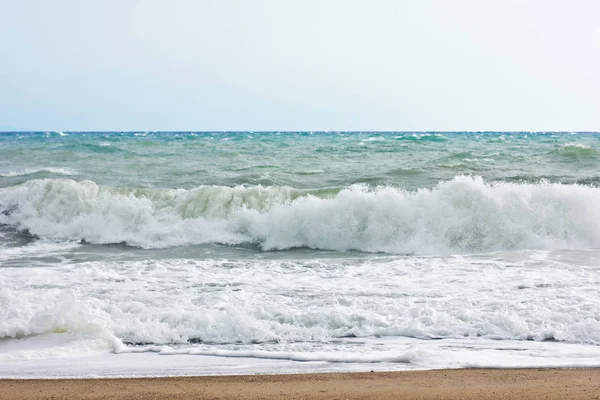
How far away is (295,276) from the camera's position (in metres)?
8.30

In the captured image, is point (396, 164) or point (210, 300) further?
point (396, 164)

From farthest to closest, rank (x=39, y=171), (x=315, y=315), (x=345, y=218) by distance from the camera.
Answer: (x=39, y=171), (x=345, y=218), (x=315, y=315)

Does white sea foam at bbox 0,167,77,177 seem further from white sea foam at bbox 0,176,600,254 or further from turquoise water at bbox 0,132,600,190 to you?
white sea foam at bbox 0,176,600,254

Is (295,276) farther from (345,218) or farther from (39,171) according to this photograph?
(39,171)

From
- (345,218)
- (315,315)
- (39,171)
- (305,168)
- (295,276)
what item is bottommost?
(295,276)

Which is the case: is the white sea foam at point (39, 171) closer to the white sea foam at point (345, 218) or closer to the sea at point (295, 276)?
the sea at point (295, 276)

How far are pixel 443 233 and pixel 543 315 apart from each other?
5.17 metres

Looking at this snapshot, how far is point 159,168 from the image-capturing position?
72.1 ft

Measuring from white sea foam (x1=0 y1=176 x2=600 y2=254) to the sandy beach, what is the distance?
5.98 meters

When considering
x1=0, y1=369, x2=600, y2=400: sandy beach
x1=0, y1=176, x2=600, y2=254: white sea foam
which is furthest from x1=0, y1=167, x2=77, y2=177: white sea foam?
x1=0, y1=369, x2=600, y2=400: sandy beach

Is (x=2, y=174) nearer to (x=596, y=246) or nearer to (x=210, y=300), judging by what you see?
(x=210, y=300)

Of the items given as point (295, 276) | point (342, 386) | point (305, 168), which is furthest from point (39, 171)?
point (342, 386)

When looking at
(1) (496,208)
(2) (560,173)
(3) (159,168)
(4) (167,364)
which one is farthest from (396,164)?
(4) (167,364)

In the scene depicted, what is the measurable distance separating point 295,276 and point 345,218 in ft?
12.4
